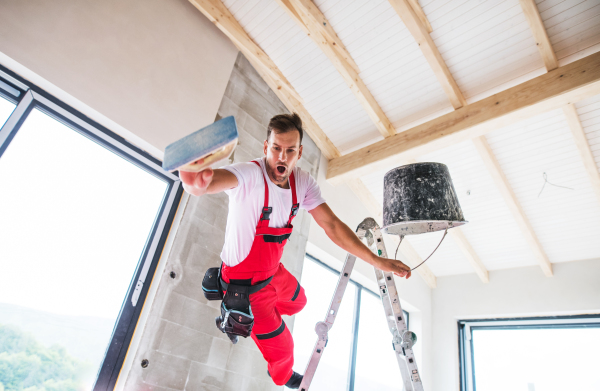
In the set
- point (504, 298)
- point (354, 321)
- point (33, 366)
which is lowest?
point (33, 366)

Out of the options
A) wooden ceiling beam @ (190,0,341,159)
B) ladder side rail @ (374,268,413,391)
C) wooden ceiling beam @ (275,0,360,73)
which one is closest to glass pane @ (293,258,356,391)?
wooden ceiling beam @ (190,0,341,159)

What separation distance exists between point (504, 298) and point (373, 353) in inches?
94.4

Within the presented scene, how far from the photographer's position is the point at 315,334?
4.66 metres

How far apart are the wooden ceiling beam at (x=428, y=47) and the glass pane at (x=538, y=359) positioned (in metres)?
3.92

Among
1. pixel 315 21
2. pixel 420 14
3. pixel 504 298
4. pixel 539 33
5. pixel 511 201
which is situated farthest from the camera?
pixel 504 298

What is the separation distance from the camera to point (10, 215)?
2.25 m

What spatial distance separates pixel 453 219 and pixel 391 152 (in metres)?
2.50

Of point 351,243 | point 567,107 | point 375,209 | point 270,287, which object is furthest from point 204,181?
point 375,209

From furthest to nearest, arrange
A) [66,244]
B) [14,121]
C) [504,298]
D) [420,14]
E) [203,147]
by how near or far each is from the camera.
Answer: [504,298]
[420,14]
[66,244]
[14,121]
[203,147]

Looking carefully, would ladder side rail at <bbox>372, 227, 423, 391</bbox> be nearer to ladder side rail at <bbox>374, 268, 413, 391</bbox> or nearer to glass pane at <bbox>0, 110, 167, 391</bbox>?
ladder side rail at <bbox>374, 268, 413, 391</bbox>

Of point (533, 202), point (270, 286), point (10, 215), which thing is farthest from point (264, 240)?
point (533, 202)

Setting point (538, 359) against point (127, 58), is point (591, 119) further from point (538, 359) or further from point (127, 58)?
point (127, 58)

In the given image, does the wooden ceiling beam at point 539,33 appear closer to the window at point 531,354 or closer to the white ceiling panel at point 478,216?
the white ceiling panel at point 478,216

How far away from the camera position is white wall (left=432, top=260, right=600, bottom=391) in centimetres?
524
